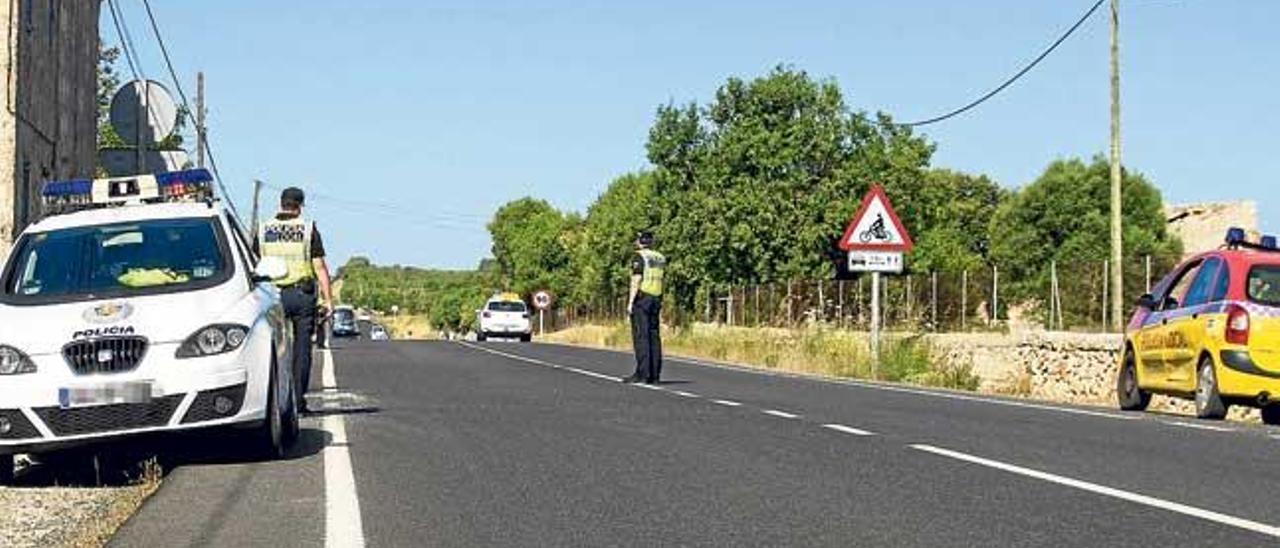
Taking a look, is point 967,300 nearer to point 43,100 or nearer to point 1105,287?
point 1105,287

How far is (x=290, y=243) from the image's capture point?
525 inches

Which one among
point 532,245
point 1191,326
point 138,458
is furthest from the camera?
point 532,245

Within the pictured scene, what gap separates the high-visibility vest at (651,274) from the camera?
19734 mm

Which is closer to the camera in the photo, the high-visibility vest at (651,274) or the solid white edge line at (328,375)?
the solid white edge line at (328,375)

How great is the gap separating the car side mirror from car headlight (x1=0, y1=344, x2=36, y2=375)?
167cm

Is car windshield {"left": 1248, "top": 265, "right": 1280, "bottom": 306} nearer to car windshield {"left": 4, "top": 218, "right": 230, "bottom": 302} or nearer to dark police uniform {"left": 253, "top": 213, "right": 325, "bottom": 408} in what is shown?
dark police uniform {"left": 253, "top": 213, "right": 325, "bottom": 408}

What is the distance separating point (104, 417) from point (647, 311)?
11.1 metres

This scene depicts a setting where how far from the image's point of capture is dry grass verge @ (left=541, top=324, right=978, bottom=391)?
2498 centimetres

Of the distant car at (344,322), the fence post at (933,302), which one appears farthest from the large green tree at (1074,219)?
the fence post at (933,302)

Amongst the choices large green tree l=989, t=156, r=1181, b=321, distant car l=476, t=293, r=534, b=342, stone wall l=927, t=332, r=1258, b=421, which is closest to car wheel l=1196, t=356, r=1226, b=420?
stone wall l=927, t=332, r=1258, b=421

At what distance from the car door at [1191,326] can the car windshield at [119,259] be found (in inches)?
352

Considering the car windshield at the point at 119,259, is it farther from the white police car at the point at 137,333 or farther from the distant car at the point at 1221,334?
the distant car at the point at 1221,334

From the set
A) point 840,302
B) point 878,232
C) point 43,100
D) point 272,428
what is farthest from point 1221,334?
point 840,302

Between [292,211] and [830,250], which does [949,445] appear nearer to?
[292,211]
